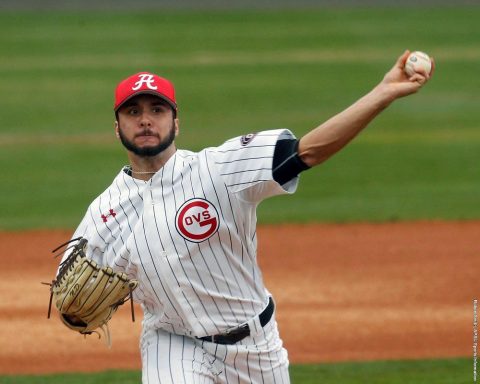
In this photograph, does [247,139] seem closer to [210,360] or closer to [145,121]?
[145,121]

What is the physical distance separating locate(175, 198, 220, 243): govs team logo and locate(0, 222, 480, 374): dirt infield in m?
3.22

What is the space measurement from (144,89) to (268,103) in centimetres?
1197

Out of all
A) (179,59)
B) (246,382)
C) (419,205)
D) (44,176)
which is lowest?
(246,382)

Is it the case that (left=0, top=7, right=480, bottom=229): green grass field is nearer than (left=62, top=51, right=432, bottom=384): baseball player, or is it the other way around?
(left=62, top=51, right=432, bottom=384): baseball player

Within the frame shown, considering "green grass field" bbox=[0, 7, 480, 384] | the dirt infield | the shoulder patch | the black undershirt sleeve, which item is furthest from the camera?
"green grass field" bbox=[0, 7, 480, 384]

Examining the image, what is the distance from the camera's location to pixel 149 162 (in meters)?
4.59

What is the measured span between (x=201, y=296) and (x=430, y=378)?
293 cm

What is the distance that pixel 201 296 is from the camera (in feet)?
14.9

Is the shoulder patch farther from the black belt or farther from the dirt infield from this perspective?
the dirt infield

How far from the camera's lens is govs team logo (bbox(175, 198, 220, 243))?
444 cm

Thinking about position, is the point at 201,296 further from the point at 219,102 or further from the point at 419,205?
the point at 219,102

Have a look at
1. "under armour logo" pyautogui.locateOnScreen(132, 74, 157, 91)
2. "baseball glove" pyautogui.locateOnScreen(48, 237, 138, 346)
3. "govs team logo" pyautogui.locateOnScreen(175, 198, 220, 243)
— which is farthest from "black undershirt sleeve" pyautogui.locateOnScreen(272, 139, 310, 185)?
"baseball glove" pyautogui.locateOnScreen(48, 237, 138, 346)

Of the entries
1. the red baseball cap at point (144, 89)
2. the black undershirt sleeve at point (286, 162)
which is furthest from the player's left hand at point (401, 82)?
the red baseball cap at point (144, 89)

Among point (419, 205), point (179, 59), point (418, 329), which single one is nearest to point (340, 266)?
point (418, 329)
